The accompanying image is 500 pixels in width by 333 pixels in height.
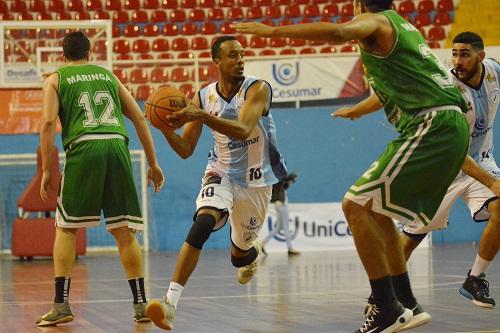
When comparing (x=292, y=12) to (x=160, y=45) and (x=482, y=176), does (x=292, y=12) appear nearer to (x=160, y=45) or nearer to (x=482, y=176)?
(x=160, y=45)

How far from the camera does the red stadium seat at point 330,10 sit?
74.6ft

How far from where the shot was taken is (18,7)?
2228 centimetres

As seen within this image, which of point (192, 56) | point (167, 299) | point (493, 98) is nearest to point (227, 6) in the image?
point (192, 56)

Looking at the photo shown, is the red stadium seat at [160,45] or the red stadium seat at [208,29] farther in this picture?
the red stadium seat at [208,29]

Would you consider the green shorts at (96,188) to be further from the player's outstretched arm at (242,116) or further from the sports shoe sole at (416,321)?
the sports shoe sole at (416,321)

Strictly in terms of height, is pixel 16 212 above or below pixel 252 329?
below

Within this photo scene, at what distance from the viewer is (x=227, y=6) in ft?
76.0

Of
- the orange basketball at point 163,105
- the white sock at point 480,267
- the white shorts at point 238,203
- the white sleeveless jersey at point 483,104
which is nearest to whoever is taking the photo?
the orange basketball at point 163,105

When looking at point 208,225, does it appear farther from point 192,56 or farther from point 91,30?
point 192,56

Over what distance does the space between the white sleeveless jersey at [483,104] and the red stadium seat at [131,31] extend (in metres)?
15.4

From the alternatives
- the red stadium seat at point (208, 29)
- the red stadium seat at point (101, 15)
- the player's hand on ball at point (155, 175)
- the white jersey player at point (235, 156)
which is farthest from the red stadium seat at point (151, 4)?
the player's hand on ball at point (155, 175)

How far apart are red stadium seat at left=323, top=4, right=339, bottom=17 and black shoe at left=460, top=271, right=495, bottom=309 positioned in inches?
616

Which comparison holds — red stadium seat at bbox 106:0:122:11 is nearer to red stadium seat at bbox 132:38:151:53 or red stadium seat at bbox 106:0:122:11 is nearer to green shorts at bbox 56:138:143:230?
red stadium seat at bbox 132:38:151:53

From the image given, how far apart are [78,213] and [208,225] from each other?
110 centimetres
